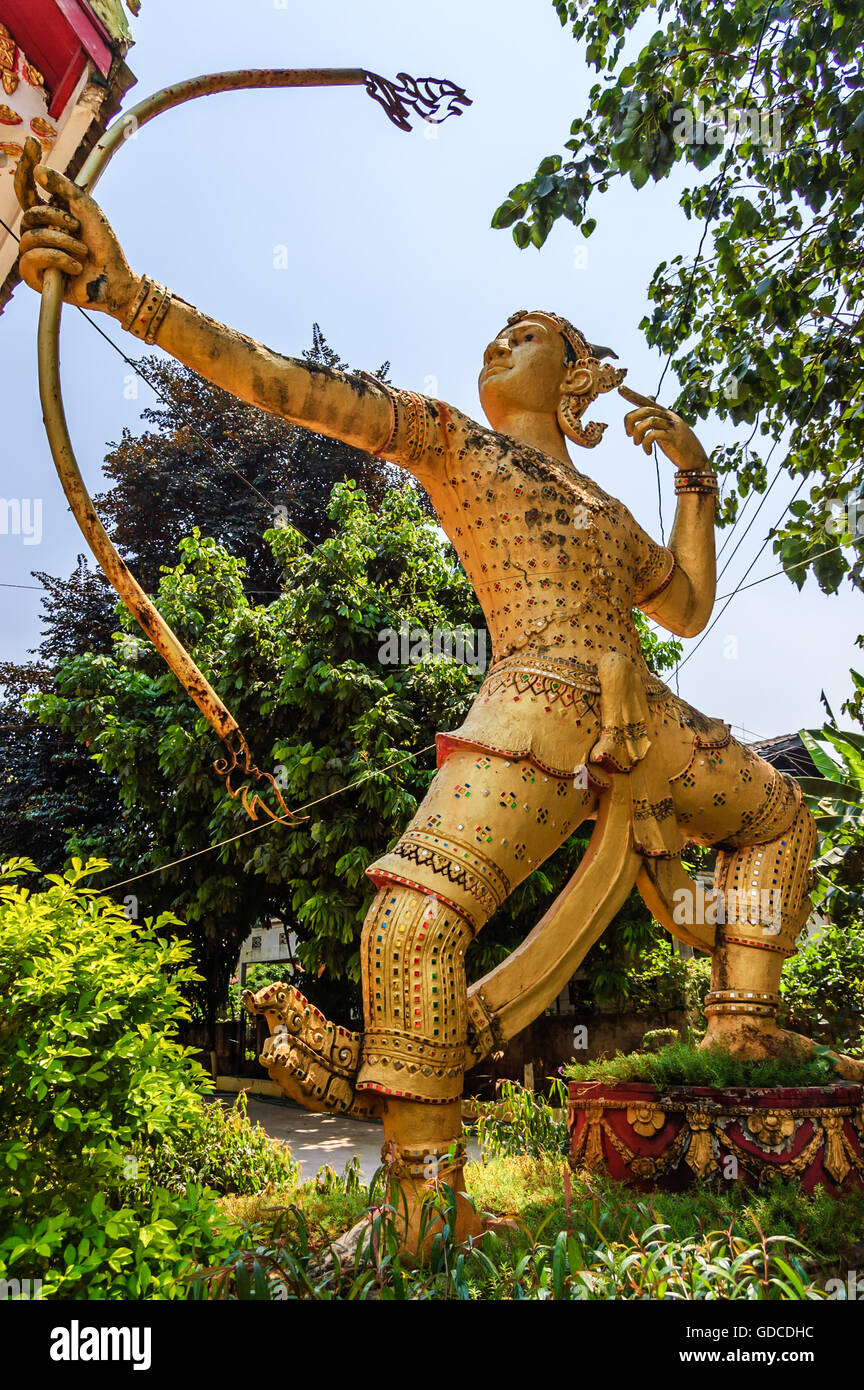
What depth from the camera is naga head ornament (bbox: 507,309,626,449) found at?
402 cm

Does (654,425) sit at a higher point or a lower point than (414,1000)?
higher

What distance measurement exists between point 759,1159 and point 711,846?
3.78ft

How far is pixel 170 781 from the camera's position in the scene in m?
9.84

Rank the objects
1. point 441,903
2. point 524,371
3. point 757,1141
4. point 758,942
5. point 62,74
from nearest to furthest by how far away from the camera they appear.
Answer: point 441,903
point 757,1141
point 758,942
point 524,371
point 62,74

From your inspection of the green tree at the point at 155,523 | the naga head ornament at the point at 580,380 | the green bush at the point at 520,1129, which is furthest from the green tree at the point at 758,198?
the green tree at the point at 155,523

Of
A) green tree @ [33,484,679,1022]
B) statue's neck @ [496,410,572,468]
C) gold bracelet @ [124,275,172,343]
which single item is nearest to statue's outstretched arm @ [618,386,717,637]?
statue's neck @ [496,410,572,468]

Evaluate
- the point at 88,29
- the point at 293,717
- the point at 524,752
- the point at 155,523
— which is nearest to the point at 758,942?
the point at 524,752

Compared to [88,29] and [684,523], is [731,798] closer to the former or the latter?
[684,523]

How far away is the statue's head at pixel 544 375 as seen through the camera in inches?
156

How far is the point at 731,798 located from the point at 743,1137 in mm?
1212

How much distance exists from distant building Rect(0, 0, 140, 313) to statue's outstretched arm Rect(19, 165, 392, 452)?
6.67 ft

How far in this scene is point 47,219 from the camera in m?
2.89

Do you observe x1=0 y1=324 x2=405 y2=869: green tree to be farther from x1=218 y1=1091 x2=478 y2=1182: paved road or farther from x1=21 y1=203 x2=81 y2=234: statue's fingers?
x1=21 y1=203 x2=81 y2=234: statue's fingers
